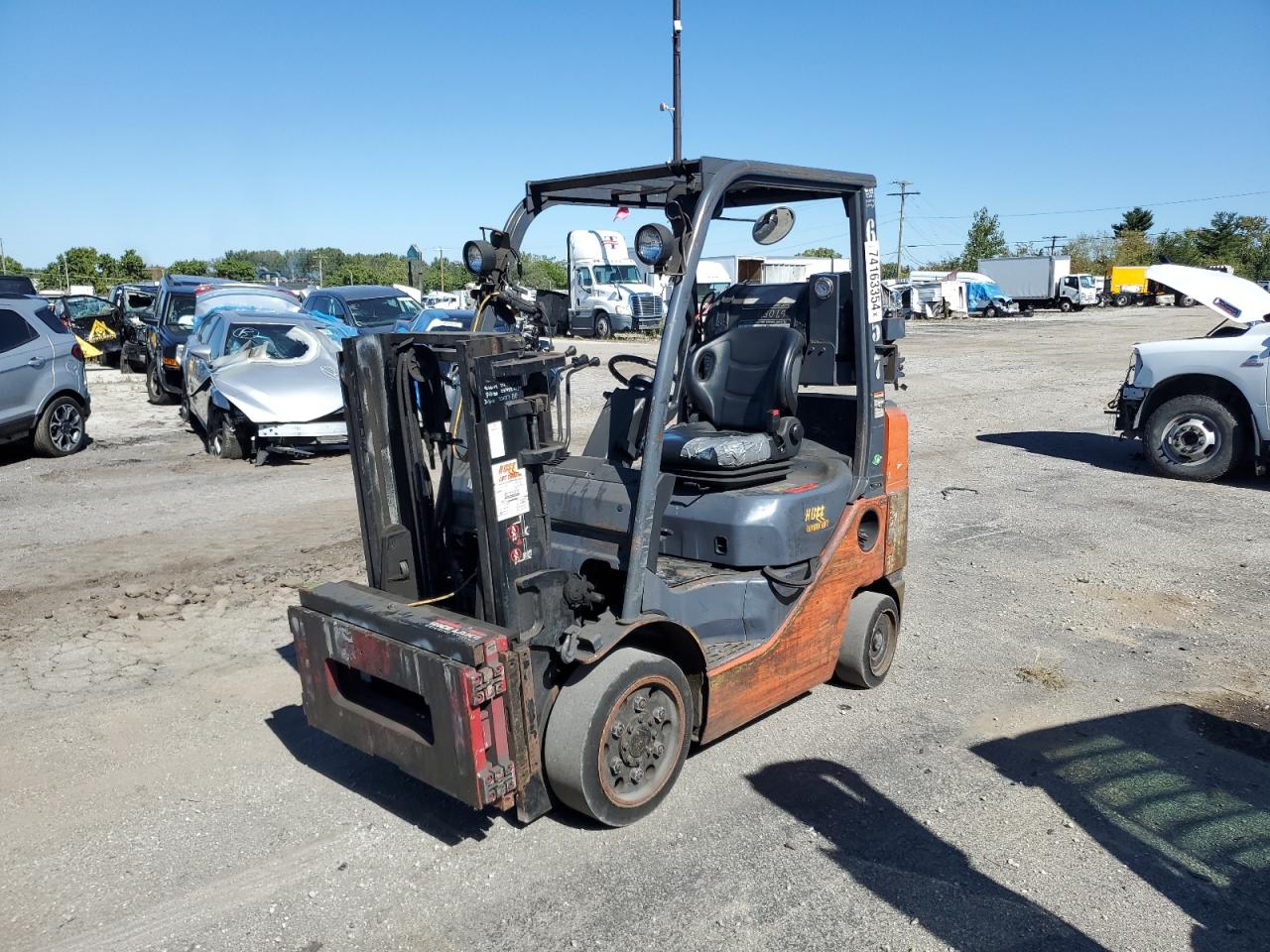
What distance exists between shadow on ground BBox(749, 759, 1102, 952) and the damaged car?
7803mm

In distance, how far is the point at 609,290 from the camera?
3033cm

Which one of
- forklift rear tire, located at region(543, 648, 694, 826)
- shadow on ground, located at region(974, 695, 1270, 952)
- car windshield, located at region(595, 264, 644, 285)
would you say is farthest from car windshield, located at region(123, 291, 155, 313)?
shadow on ground, located at region(974, 695, 1270, 952)

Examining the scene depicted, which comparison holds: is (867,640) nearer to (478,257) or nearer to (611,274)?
(478,257)

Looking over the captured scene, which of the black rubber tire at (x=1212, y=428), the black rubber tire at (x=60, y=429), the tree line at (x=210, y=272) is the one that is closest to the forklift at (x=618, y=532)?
the black rubber tire at (x=1212, y=428)

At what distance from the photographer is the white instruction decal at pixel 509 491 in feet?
11.6

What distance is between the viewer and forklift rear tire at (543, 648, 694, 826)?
362 cm

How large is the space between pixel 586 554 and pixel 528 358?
44.1 inches

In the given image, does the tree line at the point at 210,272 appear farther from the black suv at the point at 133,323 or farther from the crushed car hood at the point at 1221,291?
the crushed car hood at the point at 1221,291

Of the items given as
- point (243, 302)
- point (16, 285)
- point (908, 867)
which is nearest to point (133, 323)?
point (243, 302)

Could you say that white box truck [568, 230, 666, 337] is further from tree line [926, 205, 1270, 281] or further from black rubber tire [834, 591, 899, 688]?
tree line [926, 205, 1270, 281]

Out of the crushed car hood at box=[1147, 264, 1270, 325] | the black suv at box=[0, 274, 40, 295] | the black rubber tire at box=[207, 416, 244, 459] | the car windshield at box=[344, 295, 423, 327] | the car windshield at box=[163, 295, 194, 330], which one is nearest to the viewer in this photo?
the crushed car hood at box=[1147, 264, 1270, 325]

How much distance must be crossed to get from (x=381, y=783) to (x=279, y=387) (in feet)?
25.7

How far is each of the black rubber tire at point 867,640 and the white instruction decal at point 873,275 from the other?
1557 millimetres

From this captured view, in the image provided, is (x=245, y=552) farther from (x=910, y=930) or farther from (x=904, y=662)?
(x=910, y=930)
